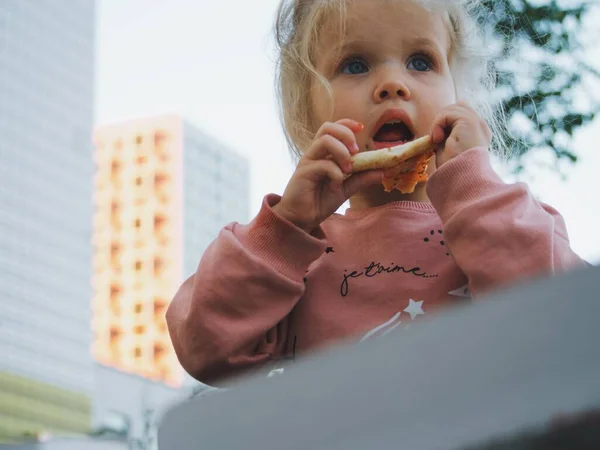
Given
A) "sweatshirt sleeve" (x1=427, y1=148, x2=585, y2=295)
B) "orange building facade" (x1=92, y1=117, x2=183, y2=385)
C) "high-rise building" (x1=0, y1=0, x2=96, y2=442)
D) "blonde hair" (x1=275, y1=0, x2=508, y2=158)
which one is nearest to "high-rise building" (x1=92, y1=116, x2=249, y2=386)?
"orange building facade" (x1=92, y1=117, x2=183, y2=385)

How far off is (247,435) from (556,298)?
0.64 feet

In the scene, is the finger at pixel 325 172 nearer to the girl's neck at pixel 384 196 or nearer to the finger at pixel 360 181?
the finger at pixel 360 181

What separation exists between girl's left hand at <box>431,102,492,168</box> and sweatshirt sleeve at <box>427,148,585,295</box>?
32 millimetres

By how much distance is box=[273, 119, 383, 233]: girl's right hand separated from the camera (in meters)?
1.45

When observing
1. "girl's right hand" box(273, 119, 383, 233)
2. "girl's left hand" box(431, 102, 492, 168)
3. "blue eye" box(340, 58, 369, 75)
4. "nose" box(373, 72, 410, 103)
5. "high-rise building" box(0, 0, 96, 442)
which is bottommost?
"girl's right hand" box(273, 119, 383, 233)

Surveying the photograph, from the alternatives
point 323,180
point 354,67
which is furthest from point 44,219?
point 323,180

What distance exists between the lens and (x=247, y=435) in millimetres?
524

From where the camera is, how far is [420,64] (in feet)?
5.63

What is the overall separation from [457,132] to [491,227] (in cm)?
22

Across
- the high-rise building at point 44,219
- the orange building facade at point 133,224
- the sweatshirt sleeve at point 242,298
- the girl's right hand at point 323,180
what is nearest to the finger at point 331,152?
the girl's right hand at point 323,180

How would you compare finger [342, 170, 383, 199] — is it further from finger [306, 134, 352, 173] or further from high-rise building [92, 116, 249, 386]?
high-rise building [92, 116, 249, 386]

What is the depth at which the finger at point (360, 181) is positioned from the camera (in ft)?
4.86

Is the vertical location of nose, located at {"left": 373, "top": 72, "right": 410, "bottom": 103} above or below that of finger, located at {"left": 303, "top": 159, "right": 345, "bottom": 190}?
above

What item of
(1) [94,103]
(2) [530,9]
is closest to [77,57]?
(1) [94,103]
